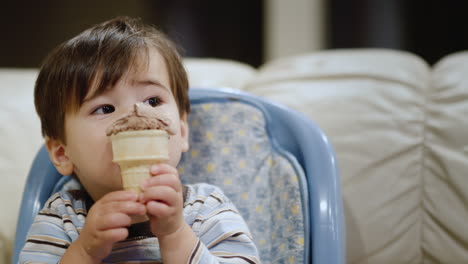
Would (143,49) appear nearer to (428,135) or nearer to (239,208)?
(239,208)

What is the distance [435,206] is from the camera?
3.42ft

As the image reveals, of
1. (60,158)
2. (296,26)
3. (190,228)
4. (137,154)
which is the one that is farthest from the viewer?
(296,26)

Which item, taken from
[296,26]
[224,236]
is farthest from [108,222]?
[296,26]

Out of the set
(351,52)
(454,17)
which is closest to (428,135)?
(351,52)

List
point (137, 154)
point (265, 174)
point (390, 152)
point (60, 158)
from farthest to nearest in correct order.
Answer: point (390, 152) → point (265, 174) → point (60, 158) → point (137, 154)

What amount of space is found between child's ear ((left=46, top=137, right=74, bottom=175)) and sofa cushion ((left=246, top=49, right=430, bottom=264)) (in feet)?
2.10

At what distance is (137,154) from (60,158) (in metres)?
0.32

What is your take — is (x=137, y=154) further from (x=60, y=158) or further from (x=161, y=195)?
(x=60, y=158)

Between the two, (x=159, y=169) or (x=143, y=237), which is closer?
(x=159, y=169)

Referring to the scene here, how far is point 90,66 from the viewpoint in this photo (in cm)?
72

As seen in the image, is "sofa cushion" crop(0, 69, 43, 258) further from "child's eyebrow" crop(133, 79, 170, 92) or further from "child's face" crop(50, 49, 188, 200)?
"child's eyebrow" crop(133, 79, 170, 92)

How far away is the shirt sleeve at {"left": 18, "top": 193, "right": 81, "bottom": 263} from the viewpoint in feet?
2.37

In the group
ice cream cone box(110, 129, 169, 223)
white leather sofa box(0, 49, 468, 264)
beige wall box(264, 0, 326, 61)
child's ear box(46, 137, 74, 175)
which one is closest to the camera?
ice cream cone box(110, 129, 169, 223)

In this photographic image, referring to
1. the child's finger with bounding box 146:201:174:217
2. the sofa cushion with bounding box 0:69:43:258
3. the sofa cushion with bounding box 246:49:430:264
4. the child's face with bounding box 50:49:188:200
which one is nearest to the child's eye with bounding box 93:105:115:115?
the child's face with bounding box 50:49:188:200
